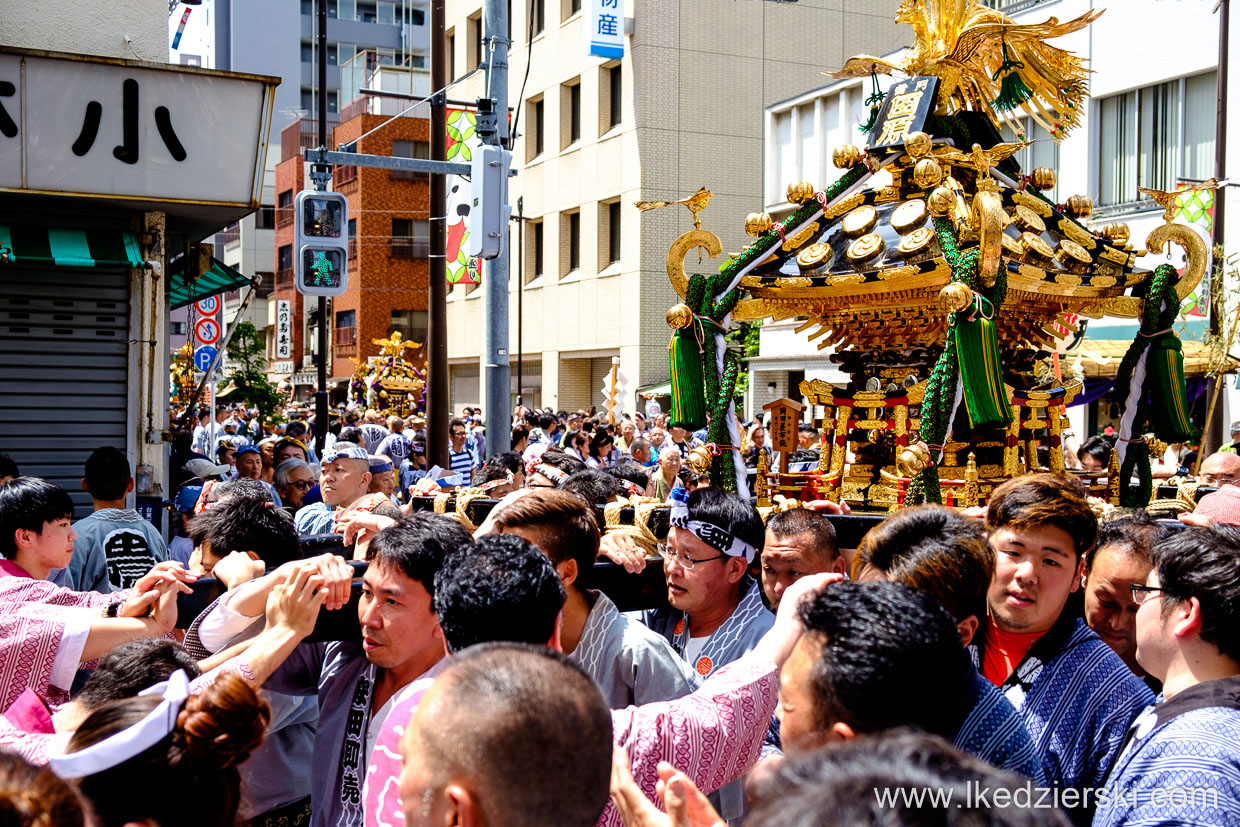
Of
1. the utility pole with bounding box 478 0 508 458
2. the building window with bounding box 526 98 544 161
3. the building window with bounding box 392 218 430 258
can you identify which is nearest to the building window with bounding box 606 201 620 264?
the building window with bounding box 526 98 544 161

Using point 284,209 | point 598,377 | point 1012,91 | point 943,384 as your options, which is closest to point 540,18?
point 598,377

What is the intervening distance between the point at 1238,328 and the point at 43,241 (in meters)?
13.3

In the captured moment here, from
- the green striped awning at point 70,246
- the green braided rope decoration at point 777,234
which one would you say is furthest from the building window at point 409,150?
the green braided rope decoration at point 777,234

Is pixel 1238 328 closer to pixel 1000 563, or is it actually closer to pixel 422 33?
pixel 1000 563

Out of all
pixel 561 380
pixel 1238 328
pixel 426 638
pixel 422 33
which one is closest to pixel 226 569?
pixel 426 638

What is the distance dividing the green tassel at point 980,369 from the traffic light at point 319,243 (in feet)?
19.8

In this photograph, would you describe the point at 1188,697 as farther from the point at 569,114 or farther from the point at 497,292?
the point at 569,114

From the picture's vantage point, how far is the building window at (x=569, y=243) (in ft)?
98.0

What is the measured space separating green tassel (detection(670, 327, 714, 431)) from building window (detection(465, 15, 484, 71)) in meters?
Result: 26.9

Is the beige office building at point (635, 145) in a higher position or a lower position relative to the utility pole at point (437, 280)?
higher

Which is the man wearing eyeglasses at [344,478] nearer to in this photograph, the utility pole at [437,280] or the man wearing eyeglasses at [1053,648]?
the man wearing eyeglasses at [1053,648]

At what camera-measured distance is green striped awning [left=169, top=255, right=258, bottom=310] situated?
10.5m

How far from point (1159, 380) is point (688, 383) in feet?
9.77

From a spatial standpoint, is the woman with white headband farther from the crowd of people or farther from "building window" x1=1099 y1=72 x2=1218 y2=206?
"building window" x1=1099 y1=72 x2=1218 y2=206
